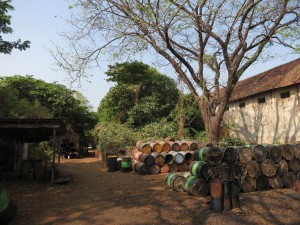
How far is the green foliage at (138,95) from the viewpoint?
76.8ft

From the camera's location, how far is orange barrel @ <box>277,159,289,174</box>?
9.54 meters

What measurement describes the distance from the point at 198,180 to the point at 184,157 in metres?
5.21

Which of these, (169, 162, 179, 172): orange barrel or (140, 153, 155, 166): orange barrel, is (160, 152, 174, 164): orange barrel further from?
(140, 153, 155, 166): orange barrel

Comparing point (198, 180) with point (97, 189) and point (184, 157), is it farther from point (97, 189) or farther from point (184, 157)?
point (184, 157)

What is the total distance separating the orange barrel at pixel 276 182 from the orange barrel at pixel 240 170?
3.11ft

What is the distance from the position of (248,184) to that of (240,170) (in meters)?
0.48

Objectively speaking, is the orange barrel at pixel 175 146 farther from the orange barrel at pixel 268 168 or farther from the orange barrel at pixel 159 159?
the orange barrel at pixel 268 168

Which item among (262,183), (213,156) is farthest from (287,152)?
(213,156)

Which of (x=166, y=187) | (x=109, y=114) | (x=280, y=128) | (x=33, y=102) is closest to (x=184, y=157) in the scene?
(x=166, y=187)

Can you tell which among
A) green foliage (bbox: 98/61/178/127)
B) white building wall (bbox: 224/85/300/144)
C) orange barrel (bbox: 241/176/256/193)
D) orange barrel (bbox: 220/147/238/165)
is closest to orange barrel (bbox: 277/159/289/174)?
orange barrel (bbox: 241/176/256/193)

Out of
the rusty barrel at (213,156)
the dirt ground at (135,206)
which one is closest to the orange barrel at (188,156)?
the dirt ground at (135,206)

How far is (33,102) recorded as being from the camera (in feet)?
83.7

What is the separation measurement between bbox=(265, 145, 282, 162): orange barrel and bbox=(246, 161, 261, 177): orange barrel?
21.5 inches

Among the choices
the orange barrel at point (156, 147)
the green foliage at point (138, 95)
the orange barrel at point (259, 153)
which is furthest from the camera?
the green foliage at point (138, 95)
